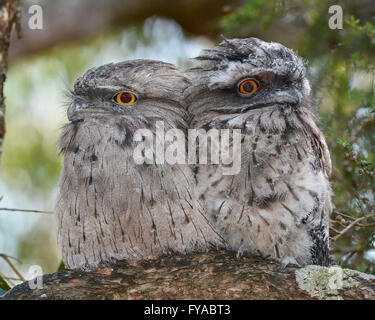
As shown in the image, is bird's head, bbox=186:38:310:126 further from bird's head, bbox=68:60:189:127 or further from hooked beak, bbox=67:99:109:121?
hooked beak, bbox=67:99:109:121

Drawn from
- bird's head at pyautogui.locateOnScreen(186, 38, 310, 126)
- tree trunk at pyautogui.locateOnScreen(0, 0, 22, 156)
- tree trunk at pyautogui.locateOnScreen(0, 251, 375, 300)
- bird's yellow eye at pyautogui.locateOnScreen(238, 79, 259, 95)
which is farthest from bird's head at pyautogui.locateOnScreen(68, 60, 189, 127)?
tree trunk at pyautogui.locateOnScreen(0, 251, 375, 300)

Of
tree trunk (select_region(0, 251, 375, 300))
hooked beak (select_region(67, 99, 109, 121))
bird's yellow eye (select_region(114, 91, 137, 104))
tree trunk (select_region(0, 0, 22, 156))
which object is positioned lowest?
tree trunk (select_region(0, 251, 375, 300))

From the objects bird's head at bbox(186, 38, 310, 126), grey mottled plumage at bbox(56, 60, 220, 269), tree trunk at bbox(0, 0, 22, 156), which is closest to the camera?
tree trunk at bbox(0, 0, 22, 156)

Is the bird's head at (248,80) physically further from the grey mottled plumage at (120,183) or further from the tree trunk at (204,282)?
the tree trunk at (204,282)

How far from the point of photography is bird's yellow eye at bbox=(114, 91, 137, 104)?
10.8 feet

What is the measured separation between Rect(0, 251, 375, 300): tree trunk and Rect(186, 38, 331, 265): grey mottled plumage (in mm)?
233

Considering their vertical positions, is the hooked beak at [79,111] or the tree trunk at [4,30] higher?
the tree trunk at [4,30]

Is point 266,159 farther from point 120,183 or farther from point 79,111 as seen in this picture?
point 79,111

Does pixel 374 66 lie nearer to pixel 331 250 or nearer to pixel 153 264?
pixel 331 250

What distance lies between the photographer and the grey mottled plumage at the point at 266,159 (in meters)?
3.03

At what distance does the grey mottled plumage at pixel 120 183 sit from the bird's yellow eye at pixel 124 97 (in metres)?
0.02

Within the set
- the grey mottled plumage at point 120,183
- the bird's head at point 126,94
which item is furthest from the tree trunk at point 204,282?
the bird's head at point 126,94

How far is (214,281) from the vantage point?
2.84 m
